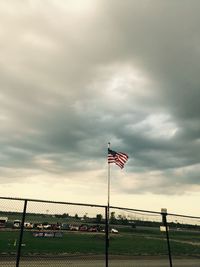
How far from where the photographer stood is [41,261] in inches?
826

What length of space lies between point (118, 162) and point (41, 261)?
750cm

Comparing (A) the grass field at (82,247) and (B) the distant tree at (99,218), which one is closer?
(B) the distant tree at (99,218)

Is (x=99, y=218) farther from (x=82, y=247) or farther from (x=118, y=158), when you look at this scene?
(x=82, y=247)

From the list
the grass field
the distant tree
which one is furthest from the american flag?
the distant tree

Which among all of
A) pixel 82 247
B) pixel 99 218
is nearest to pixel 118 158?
pixel 99 218

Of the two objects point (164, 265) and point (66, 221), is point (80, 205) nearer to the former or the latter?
point (66, 221)

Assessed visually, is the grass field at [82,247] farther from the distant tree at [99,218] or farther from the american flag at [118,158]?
the american flag at [118,158]

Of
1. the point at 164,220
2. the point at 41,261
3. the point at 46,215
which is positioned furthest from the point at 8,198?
the point at 41,261

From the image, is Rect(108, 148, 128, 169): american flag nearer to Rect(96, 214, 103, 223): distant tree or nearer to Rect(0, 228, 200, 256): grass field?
Rect(0, 228, 200, 256): grass field

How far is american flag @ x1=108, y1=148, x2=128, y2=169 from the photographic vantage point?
22.0 m

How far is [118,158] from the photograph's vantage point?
872 inches

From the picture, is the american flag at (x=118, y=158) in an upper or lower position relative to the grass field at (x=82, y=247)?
upper

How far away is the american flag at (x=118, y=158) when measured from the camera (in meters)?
22.0

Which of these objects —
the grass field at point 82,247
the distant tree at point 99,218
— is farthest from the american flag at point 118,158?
the distant tree at point 99,218
